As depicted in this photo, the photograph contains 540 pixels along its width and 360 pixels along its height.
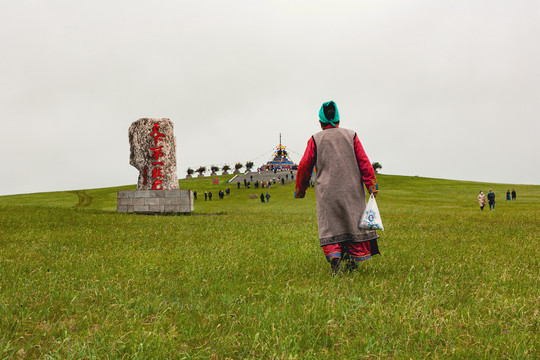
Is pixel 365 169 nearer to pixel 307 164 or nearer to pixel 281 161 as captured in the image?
pixel 307 164

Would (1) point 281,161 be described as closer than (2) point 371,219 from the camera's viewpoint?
No

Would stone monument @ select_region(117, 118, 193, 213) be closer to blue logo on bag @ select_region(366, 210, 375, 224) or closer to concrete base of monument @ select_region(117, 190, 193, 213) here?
concrete base of monument @ select_region(117, 190, 193, 213)

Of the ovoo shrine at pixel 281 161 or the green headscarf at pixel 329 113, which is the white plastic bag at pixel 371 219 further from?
the ovoo shrine at pixel 281 161

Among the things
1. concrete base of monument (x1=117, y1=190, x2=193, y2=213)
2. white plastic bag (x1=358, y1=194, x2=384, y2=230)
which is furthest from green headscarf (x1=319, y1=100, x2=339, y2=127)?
concrete base of monument (x1=117, y1=190, x2=193, y2=213)

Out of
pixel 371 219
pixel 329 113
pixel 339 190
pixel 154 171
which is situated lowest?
pixel 371 219

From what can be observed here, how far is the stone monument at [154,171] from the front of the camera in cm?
2211

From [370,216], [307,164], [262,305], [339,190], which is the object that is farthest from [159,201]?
[262,305]

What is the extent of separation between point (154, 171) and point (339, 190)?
18.7 m

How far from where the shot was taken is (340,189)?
18.3 ft

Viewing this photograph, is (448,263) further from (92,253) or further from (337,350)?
(92,253)

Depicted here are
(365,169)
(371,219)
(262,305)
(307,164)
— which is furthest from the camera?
(307,164)

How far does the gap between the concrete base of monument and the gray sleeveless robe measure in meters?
17.6

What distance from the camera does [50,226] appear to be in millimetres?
12125

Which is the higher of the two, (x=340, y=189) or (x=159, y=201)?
(x=340, y=189)
